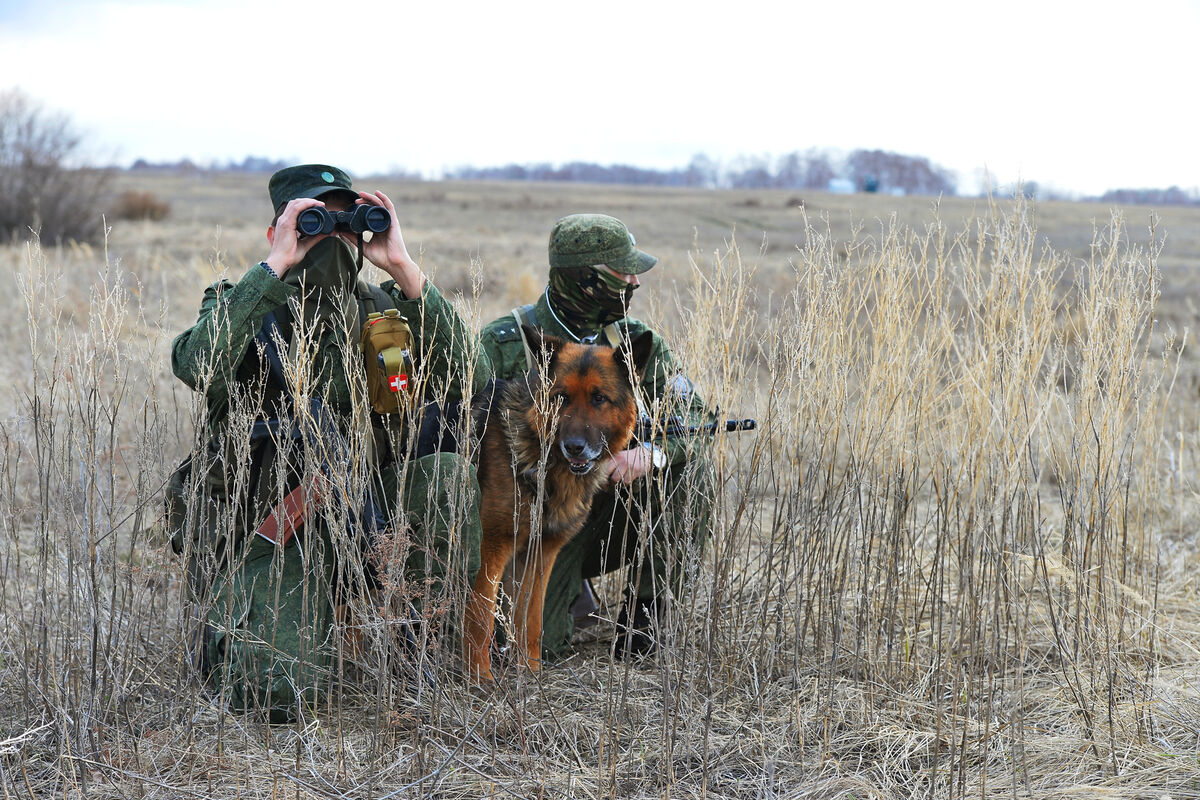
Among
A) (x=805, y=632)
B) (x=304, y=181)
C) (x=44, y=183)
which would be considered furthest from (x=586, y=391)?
(x=44, y=183)

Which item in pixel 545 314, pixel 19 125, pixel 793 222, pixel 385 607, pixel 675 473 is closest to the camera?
pixel 385 607

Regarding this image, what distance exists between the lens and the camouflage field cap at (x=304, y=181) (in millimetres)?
3326

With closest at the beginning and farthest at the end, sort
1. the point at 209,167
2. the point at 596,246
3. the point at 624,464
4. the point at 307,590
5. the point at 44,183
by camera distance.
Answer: the point at 307,590 < the point at 624,464 < the point at 596,246 < the point at 44,183 < the point at 209,167

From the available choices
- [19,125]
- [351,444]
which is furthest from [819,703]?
[19,125]

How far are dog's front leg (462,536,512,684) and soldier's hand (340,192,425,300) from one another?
3.50 ft

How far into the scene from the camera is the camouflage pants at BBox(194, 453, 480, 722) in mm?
2762

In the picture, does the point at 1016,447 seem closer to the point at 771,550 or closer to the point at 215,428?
the point at 771,550

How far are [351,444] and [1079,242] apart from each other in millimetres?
25302

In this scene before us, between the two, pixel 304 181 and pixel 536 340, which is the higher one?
pixel 304 181

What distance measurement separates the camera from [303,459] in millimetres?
3113

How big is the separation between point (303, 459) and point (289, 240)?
2.46ft

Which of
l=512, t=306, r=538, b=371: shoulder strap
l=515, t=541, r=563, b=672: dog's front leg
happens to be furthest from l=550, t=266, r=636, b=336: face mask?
l=515, t=541, r=563, b=672: dog's front leg

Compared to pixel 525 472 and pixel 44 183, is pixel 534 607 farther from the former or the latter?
pixel 44 183

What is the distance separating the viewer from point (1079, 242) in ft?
77.6
